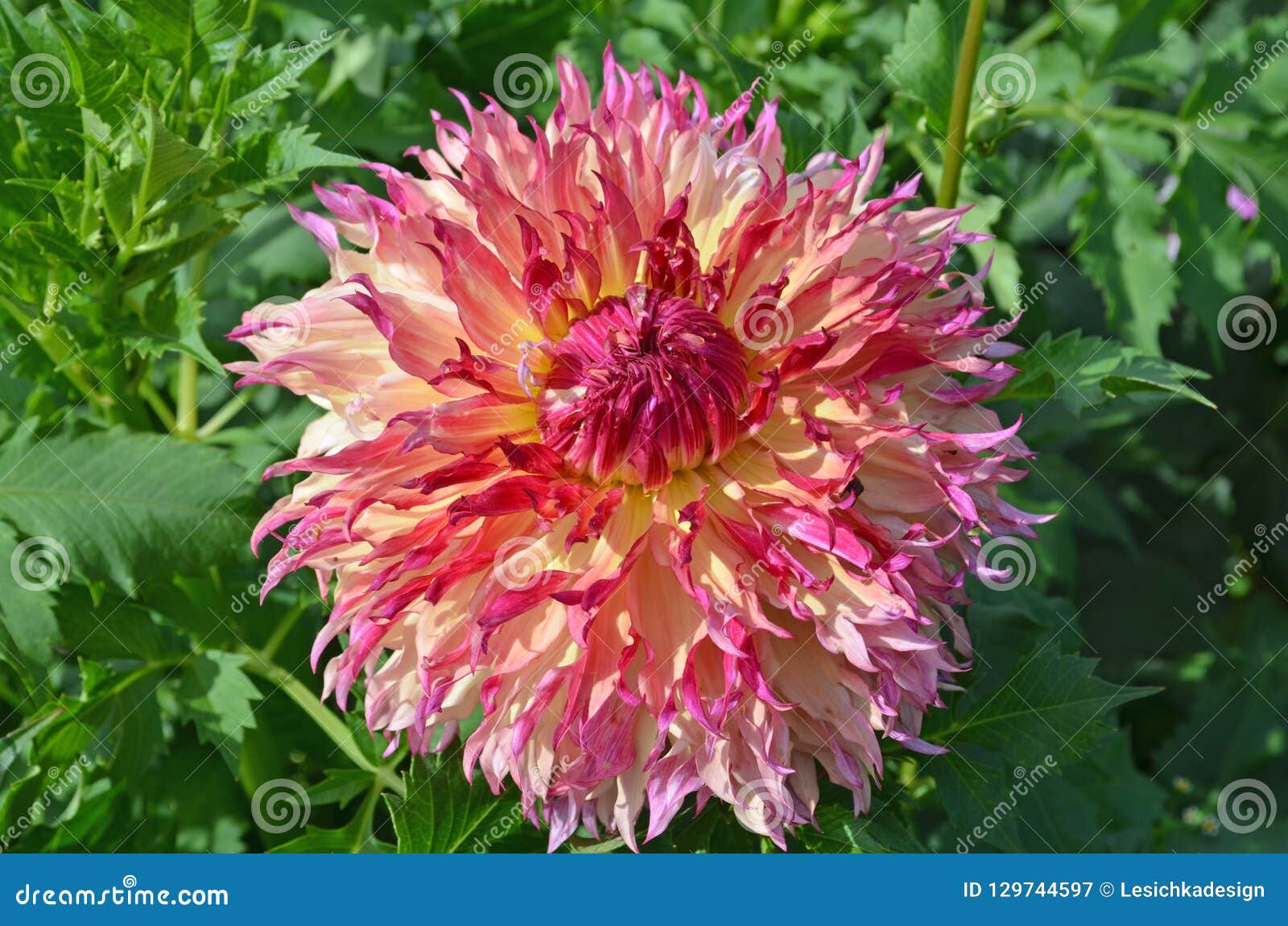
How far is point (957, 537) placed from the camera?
5.26 ft

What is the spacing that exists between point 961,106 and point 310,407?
1.26 m

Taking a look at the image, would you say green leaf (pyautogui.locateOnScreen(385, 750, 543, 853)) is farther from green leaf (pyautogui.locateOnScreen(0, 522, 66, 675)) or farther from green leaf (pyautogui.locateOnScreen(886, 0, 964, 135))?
green leaf (pyautogui.locateOnScreen(886, 0, 964, 135))

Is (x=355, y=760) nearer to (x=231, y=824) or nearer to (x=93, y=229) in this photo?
(x=231, y=824)

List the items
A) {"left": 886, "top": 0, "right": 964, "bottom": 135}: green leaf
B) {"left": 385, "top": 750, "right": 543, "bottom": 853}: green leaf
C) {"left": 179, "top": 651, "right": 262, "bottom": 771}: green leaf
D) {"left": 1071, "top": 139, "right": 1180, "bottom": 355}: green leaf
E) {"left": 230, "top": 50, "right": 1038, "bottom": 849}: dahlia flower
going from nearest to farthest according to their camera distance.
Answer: {"left": 230, "top": 50, "right": 1038, "bottom": 849}: dahlia flower → {"left": 385, "top": 750, "right": 543, "bottom": 853}: green leaf → {"left": 179, "top": 651, "right": 262, "bottom": 771}: green leaf → {"left": 886, "top": 0, "right": 964, "bottom": 135}: green leaf → {"left": 1071, "top": 139, "right": 1180, "bottom": 355}: green leaf

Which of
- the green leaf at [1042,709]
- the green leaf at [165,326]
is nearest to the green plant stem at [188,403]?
the green leaf at [165,326]

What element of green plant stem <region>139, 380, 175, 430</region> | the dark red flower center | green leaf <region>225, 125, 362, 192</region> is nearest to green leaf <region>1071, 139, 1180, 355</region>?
the dark red flower center

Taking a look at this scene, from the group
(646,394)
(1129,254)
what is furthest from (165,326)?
(1129,254)

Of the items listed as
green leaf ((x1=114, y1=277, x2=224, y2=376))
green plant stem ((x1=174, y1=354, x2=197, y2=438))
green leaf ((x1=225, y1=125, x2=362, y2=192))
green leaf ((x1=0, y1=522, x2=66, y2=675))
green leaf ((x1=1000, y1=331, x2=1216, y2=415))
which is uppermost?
green leaf ((x1=225, y1=125, x2=362, y2=192))

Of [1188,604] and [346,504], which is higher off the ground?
[346,504]

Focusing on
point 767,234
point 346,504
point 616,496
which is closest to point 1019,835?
point 616,496

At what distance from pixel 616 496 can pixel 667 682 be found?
0.84ft

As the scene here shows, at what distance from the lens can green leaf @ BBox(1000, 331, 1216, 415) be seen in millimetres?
1741

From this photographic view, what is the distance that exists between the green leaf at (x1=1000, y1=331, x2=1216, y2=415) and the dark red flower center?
47cm

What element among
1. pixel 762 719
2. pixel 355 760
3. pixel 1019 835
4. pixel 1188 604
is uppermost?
pixel 762 719
